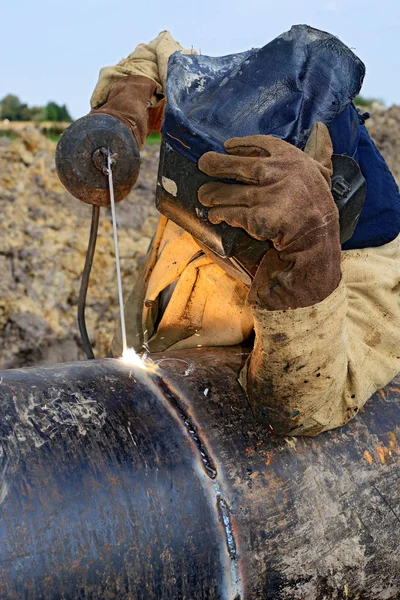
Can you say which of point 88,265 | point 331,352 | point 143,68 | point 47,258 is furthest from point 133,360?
point 47,258

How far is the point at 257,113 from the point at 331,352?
2.08 feet

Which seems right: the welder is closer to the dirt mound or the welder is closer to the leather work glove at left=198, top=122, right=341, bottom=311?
the leather work glove at left=198, top=122, right=341, bottom=311

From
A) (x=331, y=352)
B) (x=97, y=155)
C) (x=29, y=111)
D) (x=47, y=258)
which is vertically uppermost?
(x=29, y=111)

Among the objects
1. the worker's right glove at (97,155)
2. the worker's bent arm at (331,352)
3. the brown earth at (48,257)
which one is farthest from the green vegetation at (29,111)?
the worker's bent arm at (331,352)

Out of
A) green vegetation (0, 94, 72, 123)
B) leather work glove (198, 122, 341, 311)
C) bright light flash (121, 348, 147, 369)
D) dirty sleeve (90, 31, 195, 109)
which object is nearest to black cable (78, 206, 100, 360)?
bright light flash (121, 348, 147, 369)

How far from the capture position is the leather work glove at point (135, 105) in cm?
220

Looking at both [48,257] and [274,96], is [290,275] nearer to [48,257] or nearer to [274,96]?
[274,96]

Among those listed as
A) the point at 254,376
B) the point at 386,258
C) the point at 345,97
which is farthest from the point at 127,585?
the point at 345,97

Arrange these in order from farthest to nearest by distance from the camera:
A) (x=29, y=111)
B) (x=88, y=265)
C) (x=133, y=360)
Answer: (x=29, y=111)
(x=88, y=265)
(x=133, y=360)

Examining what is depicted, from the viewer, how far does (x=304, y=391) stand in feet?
5.66

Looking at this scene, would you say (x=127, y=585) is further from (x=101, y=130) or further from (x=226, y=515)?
(x=101, y=130)

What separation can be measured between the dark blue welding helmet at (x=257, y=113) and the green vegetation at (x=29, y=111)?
1510 cm

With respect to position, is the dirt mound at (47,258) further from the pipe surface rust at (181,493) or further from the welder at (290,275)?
the pipe surface rust at (181,493)

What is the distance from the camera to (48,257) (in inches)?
215
